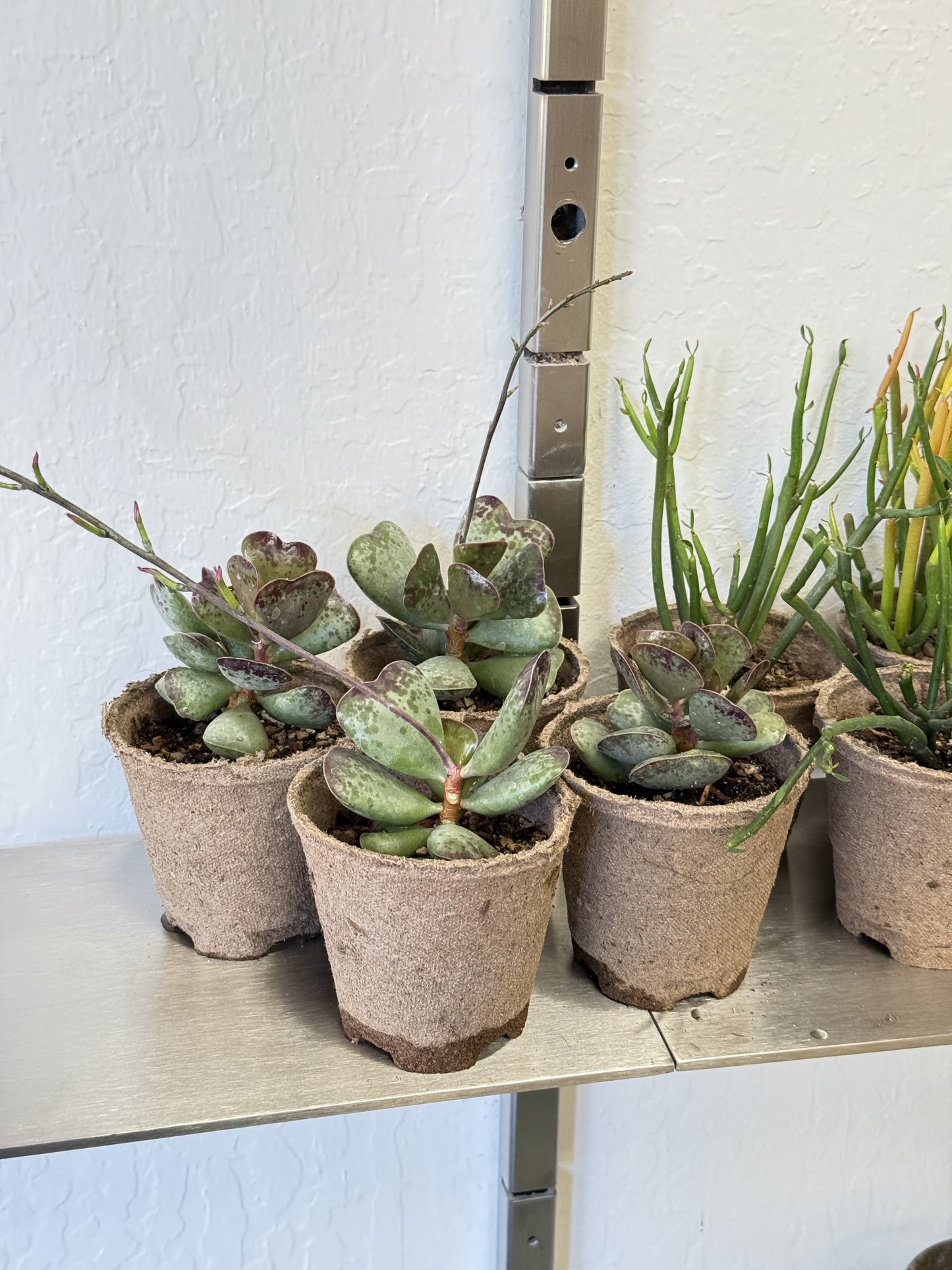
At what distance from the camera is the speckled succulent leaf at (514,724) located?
0.43m

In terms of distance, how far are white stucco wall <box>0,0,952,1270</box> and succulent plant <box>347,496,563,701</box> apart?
3.1 inches

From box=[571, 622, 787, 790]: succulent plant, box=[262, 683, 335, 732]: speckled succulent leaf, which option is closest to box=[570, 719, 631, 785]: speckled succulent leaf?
box=[571, 622, 787, 790]: succulent plant

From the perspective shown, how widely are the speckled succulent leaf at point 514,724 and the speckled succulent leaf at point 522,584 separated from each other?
0.20ft

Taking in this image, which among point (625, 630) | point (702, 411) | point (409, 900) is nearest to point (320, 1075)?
point (409, 900)

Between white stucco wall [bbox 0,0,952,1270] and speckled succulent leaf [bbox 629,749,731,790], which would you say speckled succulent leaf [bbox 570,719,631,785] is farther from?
white stucco wall [bbox 0,0,952,1270]

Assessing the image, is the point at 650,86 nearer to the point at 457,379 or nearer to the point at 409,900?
the point at 457,379

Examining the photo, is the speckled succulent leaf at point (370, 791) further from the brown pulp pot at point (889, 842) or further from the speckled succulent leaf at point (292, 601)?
the brown pulp pot at point (889, 842)

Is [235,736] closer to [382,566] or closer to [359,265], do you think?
[382,566]

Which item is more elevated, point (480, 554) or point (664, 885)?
point (480, 554)

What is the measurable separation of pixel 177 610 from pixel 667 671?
0.21m

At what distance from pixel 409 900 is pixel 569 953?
15 centimetres

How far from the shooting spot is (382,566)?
504mm

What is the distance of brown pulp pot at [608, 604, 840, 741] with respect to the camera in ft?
1.84

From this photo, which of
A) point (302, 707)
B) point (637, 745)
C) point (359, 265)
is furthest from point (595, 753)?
point (359, 265)
